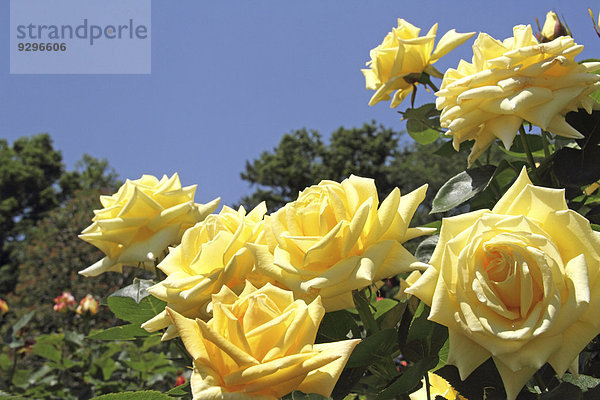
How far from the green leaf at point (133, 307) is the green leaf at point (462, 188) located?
49cm

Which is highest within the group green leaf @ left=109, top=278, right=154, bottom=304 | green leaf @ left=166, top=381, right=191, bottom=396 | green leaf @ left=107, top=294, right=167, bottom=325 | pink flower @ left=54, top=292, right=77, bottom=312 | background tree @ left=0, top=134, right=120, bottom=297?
green leaf @ left=109, top=278, right=154, bottom=304

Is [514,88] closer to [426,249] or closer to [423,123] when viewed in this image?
[426,249]

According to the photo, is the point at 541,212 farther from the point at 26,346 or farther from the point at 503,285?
the point at 26,346

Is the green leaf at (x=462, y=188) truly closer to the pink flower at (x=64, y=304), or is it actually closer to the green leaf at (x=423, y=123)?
the green leaf at (x=423, y=123)

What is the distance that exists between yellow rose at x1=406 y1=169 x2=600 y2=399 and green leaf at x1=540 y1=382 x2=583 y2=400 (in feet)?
0.11

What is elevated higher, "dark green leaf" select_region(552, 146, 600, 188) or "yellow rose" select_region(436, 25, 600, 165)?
"yellow rose" select_region(436, 25, 600, 165)

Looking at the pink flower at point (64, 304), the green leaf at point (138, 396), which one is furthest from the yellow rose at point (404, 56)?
the pink flower at point (64, 304)

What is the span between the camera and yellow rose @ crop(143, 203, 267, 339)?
2.33 feet

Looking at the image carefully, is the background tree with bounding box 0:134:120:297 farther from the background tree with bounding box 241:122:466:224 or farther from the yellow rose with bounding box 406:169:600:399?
the yellow rose with bounding box 406:169:600:399

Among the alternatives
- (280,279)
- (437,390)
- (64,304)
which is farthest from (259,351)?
(64,304)

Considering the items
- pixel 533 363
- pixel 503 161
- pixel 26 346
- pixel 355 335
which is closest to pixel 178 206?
pixel 355 335

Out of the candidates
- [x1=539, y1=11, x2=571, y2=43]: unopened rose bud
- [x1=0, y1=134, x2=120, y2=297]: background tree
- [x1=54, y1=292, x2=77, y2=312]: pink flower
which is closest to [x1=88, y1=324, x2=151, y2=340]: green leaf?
[x1=539, y1=11, x2=571, y2=43]: unopened rose bud

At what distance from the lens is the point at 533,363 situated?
0.53 meters

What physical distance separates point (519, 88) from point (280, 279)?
0.48 meters
